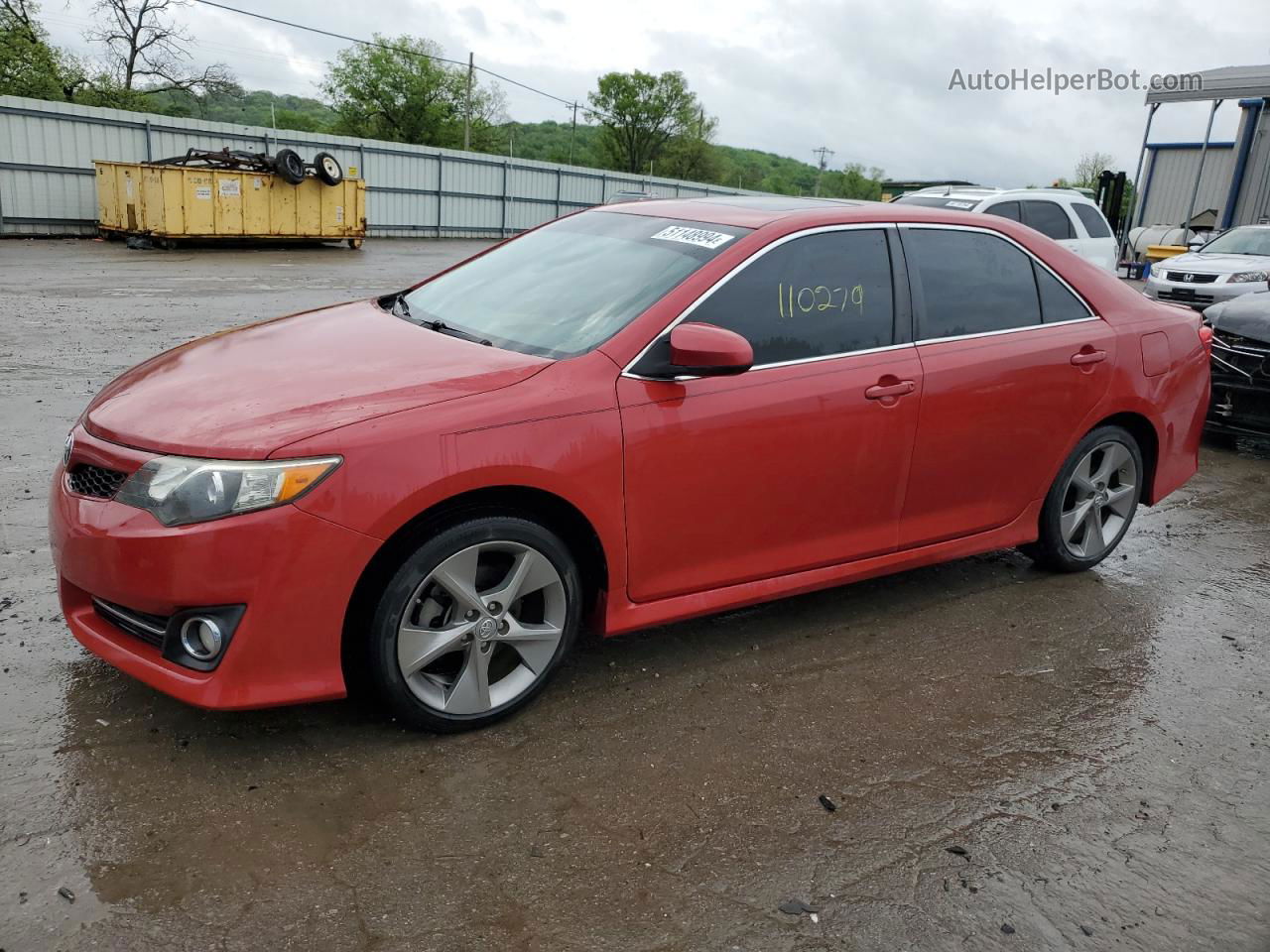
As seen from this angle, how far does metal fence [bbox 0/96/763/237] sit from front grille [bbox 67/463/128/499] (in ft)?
74.3

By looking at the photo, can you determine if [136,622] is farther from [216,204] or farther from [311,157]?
[311,157]

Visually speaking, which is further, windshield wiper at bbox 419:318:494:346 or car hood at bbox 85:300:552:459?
windshield wiper at bbox 419:318:494:346

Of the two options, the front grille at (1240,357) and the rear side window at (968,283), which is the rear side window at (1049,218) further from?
the rear side window at (968,283)

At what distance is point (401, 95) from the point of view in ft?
232

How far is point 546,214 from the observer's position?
36.1 meters

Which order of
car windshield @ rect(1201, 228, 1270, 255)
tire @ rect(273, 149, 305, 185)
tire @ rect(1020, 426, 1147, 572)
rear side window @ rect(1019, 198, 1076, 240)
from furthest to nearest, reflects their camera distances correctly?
tire @ rect(273, 149, 305, 185), car windshield @ rect(1201, 228, 1270, 255), rear side window @ rect(1019, 198, 1076, 240), tire @ rect(1020, 426, 1147, 572)

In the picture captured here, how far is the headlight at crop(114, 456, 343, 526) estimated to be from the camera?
2.66 metres

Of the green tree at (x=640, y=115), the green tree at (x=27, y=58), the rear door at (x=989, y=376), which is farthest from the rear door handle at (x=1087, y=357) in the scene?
the green tree at (x=640, y=115)

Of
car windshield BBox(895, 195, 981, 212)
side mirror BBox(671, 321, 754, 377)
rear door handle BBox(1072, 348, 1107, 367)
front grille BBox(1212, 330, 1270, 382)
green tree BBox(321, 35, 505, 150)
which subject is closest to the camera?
side mirror BBox(671, 321, 754, 377)

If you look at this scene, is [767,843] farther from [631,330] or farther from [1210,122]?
[1210,122]

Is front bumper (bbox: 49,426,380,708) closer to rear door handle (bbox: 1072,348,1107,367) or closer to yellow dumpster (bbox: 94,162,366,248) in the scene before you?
rear door handle (bbox: 1072,348,1107,367)

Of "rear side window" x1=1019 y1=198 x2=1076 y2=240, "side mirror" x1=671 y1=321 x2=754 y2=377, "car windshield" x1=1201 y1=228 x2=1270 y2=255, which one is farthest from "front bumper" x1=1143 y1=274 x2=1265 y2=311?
"side mirror" x1=671 y1=321 x2=754 y2=377

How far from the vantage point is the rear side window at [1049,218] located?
38.8 ft

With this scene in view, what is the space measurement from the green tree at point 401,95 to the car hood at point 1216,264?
203ft
